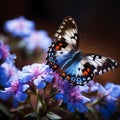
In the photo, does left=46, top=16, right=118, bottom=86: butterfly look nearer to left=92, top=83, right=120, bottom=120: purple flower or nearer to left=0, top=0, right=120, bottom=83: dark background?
left=92, top=83, right=120, bottom=120: purple flower

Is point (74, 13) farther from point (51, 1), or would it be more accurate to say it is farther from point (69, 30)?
point (69, 30)

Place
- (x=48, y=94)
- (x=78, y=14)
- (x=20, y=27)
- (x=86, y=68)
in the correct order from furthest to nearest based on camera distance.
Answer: (x=78, y=14)
(x=20, y=27)
(x=48, y=94)
(x=86, y=68)

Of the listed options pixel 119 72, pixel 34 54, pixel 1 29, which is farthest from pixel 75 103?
pixel 1 29

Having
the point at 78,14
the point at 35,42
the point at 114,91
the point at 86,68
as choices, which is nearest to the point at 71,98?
the point at 86,68

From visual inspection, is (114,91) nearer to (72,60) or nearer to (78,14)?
(72,60)

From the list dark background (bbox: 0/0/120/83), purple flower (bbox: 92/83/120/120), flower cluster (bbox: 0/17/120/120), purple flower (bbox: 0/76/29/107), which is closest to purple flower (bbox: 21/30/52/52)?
flower cluster (bbox: 0/17/120/120)
